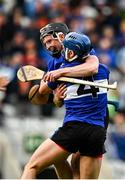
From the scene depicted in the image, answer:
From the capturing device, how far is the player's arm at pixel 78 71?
9820 millimetres

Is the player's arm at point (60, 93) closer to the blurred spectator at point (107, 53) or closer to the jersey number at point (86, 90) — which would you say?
the jersey number at point (86, 90)

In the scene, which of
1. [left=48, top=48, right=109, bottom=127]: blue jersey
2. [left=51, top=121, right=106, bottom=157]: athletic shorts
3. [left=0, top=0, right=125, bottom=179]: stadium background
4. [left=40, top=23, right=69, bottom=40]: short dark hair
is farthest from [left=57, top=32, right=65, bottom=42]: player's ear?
[left=0, top=0, right=125, bottom=179]: stadium background

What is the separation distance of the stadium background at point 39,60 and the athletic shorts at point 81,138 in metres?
4.66

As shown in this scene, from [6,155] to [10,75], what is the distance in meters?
1.71

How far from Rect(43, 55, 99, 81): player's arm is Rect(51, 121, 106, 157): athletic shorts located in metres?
0.58

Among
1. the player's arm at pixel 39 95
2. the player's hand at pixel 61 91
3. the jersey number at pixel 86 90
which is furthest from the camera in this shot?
the player's arm at pixel 39 95

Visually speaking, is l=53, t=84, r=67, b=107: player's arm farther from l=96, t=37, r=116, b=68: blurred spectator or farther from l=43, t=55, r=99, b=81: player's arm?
l=96, t=37, r=116, b=68: blurred spectator

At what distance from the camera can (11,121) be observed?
645 inches

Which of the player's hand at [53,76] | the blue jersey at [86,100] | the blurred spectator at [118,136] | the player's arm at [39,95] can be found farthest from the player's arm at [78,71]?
the blurred spectator at [118,136]

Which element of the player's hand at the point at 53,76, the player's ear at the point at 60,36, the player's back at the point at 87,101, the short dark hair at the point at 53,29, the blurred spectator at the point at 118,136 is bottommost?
the blurred spectator at the point at 118,136

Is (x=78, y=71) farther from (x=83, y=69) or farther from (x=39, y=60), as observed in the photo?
(x=39, y=60)

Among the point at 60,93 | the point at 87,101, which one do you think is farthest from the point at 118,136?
the point at 87,101

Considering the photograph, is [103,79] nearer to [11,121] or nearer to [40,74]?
[40,74]

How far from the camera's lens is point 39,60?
17.2m
